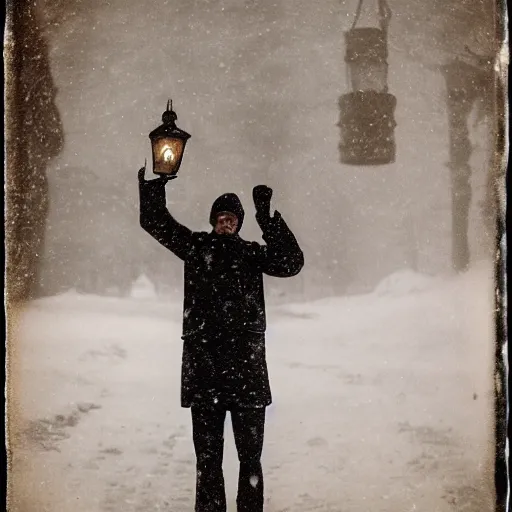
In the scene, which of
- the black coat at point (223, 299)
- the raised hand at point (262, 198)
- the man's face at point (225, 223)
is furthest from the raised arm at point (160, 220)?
the raised hand at point (262, 198)

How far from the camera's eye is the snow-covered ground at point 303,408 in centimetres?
302

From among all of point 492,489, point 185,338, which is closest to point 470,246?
point 492,489

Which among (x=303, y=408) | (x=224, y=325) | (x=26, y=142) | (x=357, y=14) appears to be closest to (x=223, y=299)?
(x=224, y=325)

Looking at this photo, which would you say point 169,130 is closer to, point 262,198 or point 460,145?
point 262,198

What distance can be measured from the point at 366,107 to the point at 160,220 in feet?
3.43

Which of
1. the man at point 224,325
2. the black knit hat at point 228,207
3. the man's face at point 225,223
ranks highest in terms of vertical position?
the black knit hat at point 228,207

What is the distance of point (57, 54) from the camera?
317 cm

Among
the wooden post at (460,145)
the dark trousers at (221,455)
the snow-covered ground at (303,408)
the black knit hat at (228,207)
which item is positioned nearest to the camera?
the dark trousers at (221,455)

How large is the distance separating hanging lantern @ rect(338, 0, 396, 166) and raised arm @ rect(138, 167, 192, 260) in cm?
79

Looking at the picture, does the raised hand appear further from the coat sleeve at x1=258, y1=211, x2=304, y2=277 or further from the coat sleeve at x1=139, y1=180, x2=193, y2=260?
the coat sleeve at x1=139, y1=180, x2=193, y2=260

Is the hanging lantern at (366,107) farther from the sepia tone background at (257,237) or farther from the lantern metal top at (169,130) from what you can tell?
the lantern metal top at (169,130)

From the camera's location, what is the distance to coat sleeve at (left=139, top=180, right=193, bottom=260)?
286 cm

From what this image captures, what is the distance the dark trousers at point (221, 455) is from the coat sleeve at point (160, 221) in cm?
66

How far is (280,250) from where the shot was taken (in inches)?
110
